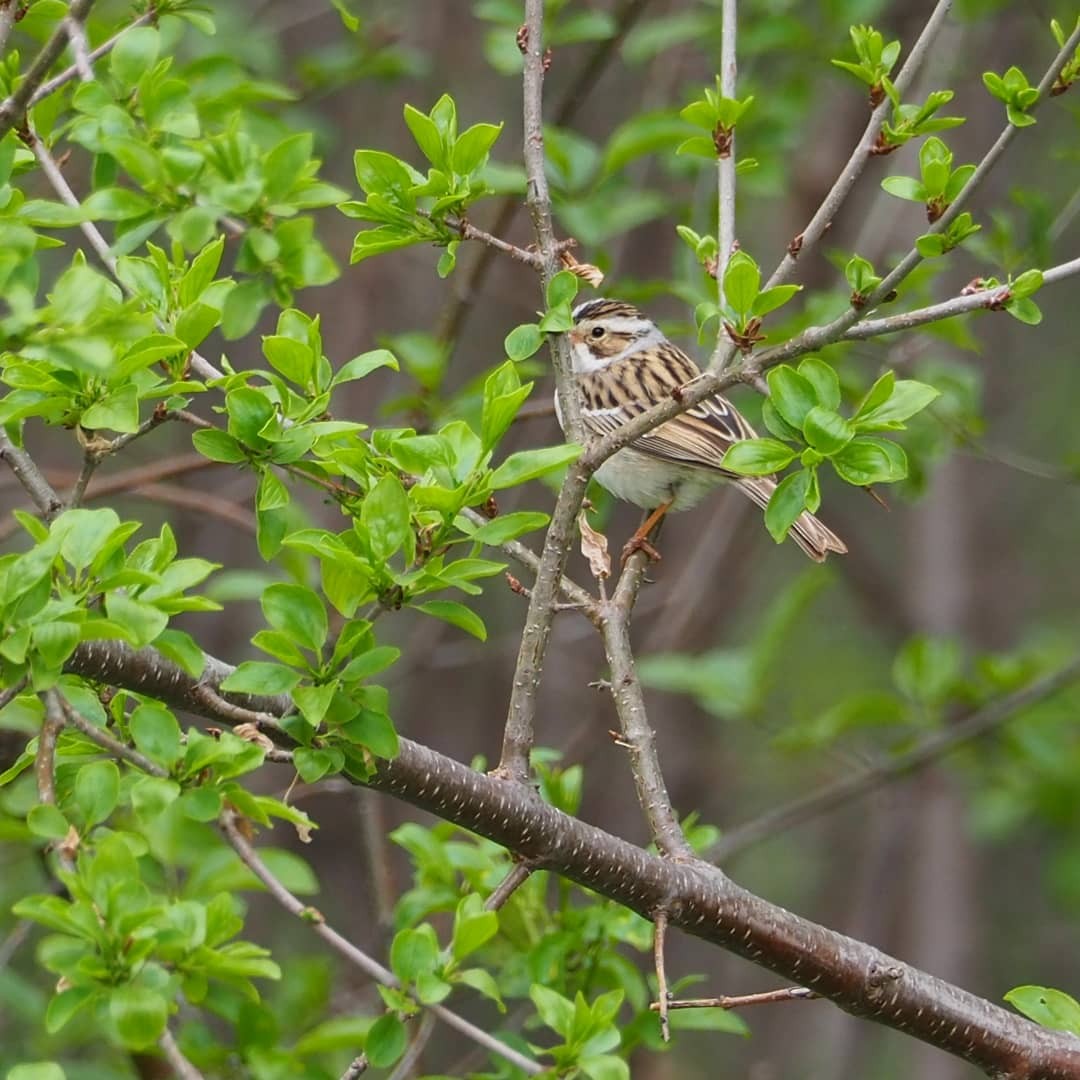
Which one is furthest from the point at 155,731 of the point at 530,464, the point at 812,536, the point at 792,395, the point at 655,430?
the point at 812,536

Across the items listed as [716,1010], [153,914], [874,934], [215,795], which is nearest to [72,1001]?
[153,914]

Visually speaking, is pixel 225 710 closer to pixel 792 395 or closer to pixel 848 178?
A: pixel 792 395

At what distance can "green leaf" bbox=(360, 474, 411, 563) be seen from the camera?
2242mm

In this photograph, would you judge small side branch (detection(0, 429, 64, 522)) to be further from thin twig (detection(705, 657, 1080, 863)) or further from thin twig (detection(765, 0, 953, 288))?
thin twig (detection(705, 657, 1080, 863))

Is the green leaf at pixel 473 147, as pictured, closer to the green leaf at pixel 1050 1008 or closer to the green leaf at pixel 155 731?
the green leaf at pixel 155 731

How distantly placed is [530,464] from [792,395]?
0.40 m

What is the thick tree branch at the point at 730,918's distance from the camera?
2.53m

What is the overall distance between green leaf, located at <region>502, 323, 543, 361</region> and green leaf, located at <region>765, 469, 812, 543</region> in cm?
47

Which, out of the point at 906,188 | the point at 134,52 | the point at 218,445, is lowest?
the point at 218,445

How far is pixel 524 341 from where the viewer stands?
8.62 feet

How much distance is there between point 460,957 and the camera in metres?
2.64

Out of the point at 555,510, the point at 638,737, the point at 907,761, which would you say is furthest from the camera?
the point at 907,761

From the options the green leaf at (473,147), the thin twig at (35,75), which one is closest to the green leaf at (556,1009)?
the green leaf at (473,147)

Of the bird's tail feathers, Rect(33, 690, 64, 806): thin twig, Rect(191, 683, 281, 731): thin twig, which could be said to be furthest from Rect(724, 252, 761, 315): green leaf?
the bird's tail feathers
